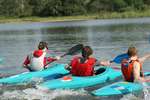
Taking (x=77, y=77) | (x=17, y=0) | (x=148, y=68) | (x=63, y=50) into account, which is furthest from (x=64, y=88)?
(x=17, y=0)

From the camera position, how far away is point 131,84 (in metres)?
13.1

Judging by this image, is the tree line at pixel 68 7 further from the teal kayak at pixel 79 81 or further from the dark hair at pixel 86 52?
the dark hair at pixel 86 52

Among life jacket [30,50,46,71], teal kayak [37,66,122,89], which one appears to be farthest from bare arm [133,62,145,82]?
life jacket [30,50,46,71]

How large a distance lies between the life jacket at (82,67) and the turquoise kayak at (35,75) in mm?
1306

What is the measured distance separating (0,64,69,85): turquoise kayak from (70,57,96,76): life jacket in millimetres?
1306

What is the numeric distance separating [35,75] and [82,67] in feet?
7.21

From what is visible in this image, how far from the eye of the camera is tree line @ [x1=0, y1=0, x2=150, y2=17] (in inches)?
3816

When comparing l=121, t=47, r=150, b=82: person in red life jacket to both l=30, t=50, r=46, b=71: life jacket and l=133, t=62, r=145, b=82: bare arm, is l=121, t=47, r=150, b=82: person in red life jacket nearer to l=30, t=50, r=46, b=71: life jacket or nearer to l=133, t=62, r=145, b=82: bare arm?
l=133, t=62, r=145, b=82: bare arm

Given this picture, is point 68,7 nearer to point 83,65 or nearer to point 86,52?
point 83,65

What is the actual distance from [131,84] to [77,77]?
85.9 inches

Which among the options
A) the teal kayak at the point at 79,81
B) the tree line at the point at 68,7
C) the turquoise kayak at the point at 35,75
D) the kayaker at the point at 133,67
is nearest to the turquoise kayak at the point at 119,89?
the kayaker at the point at 133,67

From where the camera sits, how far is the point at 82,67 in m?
14.5

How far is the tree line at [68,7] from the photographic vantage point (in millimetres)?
96938

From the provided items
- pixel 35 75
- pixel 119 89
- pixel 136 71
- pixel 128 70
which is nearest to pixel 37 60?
pixel 35 75
